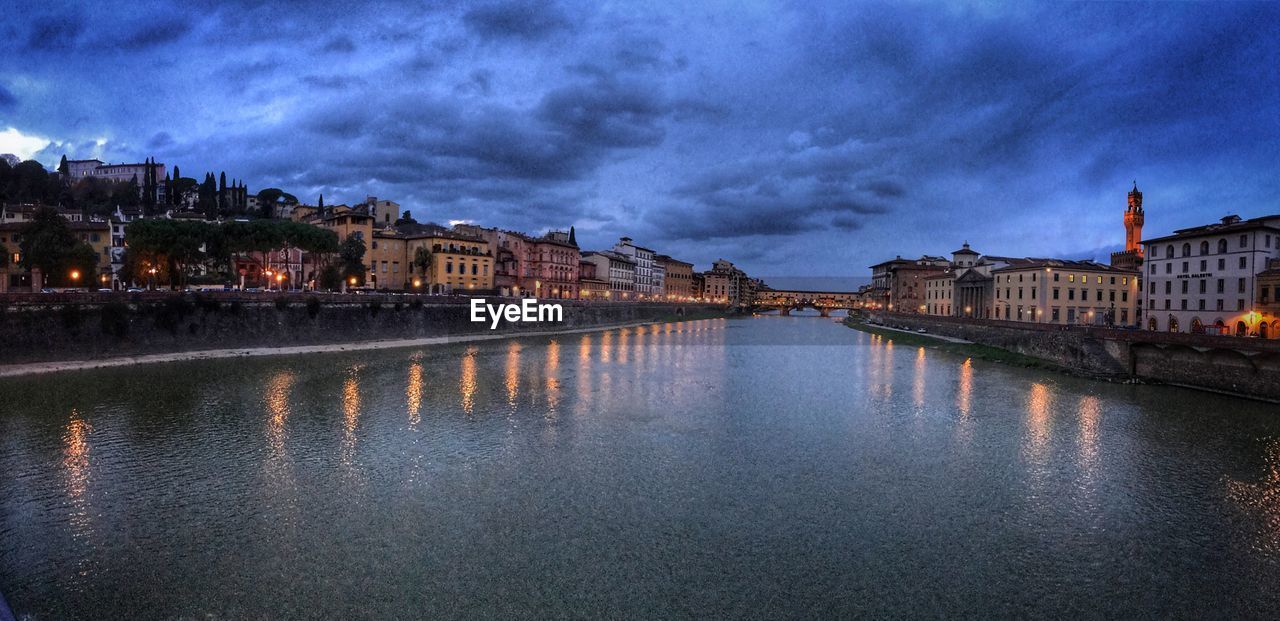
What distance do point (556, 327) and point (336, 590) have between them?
215 ft

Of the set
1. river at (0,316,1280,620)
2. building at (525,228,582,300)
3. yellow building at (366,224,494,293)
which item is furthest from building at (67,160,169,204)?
river at (0,316,1280,620)

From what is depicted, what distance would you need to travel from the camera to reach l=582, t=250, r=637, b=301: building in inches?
4525

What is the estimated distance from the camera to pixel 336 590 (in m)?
9.65

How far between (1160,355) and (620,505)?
120ft

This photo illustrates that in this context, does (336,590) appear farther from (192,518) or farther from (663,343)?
(663,343)

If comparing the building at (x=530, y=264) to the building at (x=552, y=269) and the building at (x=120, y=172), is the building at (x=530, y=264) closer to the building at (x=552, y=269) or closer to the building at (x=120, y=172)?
the building at (x=552, y=269)

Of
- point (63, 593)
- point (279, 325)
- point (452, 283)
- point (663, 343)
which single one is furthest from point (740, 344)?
point (63, 593)

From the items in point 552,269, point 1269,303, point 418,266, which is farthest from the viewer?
point 552,269

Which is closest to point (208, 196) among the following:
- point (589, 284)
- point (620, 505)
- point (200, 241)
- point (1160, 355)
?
point (589, 284)

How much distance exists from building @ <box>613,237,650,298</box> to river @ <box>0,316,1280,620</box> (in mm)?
102226

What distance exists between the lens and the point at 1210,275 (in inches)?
1729

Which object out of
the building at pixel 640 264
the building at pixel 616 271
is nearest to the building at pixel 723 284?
the building at pixel 640 264

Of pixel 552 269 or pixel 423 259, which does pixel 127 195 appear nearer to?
pixel 423 259

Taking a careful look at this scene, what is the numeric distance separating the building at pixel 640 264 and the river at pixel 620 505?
102 meters
